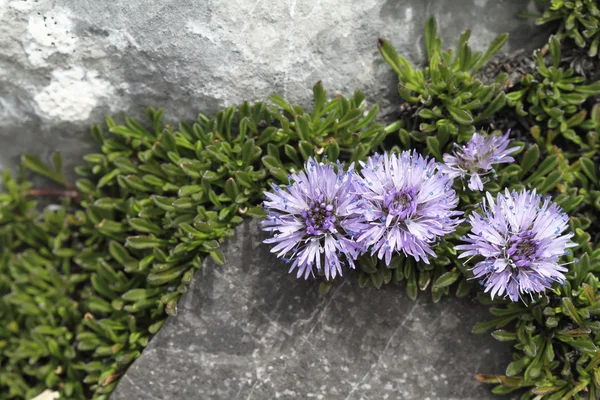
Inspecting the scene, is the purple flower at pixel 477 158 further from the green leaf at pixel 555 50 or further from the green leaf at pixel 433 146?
the green leaf at pixel 555 50

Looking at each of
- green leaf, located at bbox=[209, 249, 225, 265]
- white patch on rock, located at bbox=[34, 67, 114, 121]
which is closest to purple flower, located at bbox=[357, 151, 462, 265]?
green leaf, located at bbox=[209, 249, 225, 265]

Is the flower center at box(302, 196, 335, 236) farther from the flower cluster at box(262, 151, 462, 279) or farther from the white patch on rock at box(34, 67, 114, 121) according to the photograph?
the white patch on rock at box(34, 67, 114, 121)

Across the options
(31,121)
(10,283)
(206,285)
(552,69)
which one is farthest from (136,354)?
(552,69)

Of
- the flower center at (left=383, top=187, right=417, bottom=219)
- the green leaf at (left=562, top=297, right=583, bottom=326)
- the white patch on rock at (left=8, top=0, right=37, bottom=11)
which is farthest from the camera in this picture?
the white patch on rock at (left=8, top=0, right=37, bottom=11)

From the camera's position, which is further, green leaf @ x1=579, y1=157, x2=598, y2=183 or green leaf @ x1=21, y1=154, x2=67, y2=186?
green leaf @ x1=21, y1=154, x2=67, y2=186

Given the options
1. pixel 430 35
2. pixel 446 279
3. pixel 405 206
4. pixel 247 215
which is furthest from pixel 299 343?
pixel 430 35

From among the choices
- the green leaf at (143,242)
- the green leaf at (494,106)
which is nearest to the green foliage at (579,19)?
the green leaf at (494,106)

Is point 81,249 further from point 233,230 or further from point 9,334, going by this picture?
point 233,230
